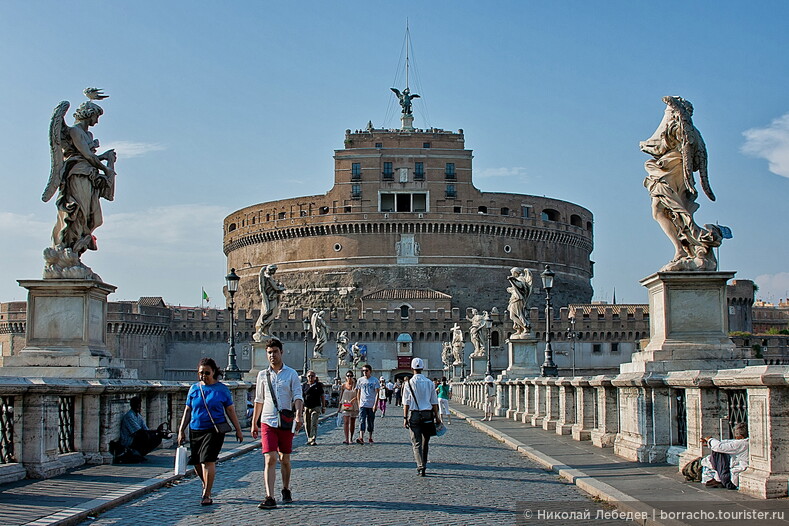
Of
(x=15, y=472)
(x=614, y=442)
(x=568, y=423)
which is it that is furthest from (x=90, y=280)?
(x=568, y=423)

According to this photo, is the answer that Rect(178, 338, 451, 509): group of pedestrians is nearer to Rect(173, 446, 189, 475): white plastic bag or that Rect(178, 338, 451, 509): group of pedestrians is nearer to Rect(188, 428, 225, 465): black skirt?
Rect(188, 428, 225, 465): black skirt

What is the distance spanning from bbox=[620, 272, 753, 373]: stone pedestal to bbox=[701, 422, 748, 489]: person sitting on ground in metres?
1.82

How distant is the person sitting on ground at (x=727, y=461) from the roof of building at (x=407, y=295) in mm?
73232

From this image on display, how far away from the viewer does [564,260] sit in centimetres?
9181

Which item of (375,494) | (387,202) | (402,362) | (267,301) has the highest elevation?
(387,202)

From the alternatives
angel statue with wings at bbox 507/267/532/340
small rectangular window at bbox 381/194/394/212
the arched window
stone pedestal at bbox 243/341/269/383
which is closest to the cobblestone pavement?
stone pedestal at bbox 243/341/269/383

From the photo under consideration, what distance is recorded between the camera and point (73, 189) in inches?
438

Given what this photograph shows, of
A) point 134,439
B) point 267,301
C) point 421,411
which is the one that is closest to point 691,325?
point 421,411

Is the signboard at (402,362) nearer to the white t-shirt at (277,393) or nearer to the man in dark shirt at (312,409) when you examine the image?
the man in dark shirt at (312,409)

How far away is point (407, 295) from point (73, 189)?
233 feet

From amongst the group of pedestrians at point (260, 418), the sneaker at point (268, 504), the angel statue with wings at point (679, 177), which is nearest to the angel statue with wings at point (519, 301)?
Answer: the angel statue with wings at point (679, 177)

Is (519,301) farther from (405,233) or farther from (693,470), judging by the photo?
(405,233)

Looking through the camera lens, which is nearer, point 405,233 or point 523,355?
point 523,355

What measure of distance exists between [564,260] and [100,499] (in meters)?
85.8
